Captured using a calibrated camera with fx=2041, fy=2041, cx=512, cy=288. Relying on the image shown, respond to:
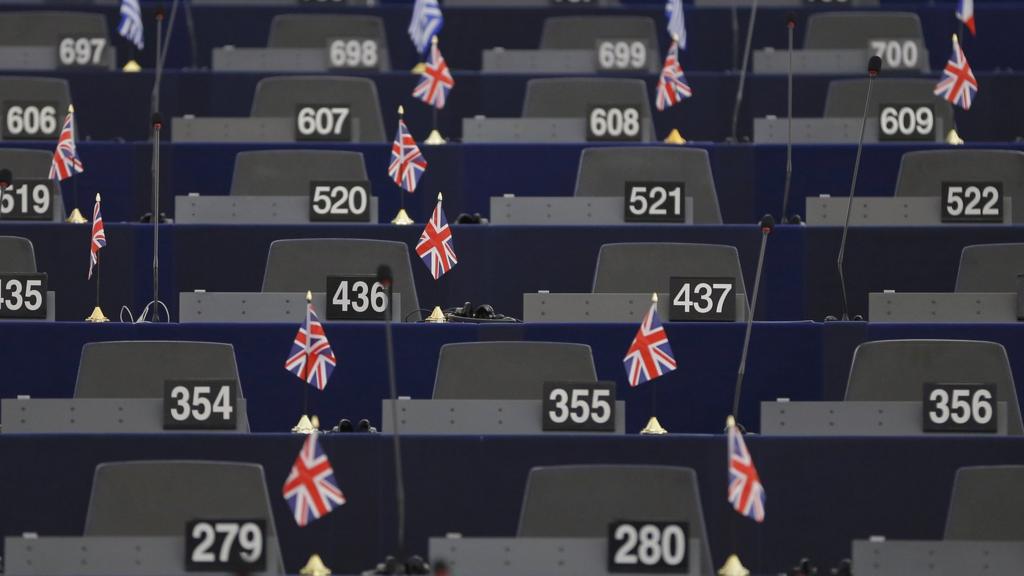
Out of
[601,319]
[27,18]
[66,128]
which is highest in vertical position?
[27,18]

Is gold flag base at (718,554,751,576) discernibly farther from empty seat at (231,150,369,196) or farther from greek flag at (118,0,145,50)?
greek flag at (118,0,145,50)

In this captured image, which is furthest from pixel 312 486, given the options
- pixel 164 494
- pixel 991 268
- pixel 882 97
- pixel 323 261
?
pixel 882 97

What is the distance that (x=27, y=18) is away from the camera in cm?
992

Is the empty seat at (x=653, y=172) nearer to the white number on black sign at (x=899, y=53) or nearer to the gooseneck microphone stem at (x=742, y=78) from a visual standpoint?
the gooseneck microphone stem at (x=742, y=78)

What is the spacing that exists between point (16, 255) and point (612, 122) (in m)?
2.71

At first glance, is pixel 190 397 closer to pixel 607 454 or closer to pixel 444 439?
pixel 444 439

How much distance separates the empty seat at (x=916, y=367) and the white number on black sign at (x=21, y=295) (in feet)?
9.31

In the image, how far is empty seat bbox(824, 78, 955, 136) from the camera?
9.04m

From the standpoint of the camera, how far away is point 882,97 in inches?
357

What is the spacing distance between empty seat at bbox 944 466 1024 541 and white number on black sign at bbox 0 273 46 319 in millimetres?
3405

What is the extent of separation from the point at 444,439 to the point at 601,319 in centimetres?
147

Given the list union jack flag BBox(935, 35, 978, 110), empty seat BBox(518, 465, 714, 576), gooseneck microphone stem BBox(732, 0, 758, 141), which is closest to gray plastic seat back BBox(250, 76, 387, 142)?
gooseneck microphone stem BBox(732, 0, 758, 141)

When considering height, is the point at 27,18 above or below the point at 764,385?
above

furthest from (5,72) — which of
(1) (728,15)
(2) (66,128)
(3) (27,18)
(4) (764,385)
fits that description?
(4) (764,385)
